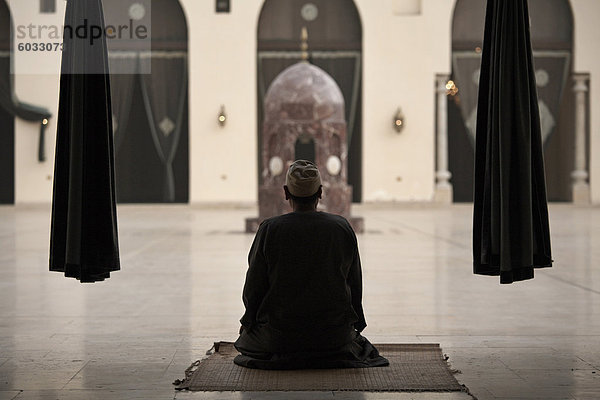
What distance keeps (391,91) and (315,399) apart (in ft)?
67.0

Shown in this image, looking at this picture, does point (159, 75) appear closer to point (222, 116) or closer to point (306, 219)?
point (222, 116)

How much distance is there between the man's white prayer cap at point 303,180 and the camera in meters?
4.81

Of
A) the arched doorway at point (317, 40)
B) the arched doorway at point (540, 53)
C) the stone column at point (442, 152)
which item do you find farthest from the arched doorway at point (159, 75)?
the arched doorway at point (540, 53)

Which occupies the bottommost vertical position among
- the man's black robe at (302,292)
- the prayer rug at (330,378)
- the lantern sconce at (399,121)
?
the prayer rug at (330,378)

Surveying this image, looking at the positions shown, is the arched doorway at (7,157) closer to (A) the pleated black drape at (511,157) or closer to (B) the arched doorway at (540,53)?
(B) the arched doorway at (540,53)

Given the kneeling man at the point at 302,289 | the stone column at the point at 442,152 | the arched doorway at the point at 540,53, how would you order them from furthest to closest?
the stone column at the point at 442,152, the arched doorway at the point at 540,53, the kneeling man at the point at 302,289

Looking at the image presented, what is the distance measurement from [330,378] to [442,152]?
20.2 meters

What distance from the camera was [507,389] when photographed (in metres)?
4.50

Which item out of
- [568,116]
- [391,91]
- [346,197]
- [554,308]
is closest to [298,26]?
[391,91]

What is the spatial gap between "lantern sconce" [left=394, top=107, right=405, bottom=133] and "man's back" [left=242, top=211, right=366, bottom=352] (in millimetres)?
19417

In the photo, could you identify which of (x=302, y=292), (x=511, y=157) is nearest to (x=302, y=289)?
(x=302, y=292)

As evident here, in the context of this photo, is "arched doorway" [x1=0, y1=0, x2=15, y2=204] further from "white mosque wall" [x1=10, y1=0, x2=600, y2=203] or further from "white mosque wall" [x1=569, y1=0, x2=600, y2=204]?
"white mosque wall" [x1=569, y1=0, x2=600, y2=204]

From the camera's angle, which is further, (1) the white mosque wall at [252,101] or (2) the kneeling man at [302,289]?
(1) the white mosque wall at [252,101]

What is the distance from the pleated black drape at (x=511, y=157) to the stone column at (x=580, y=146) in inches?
804
